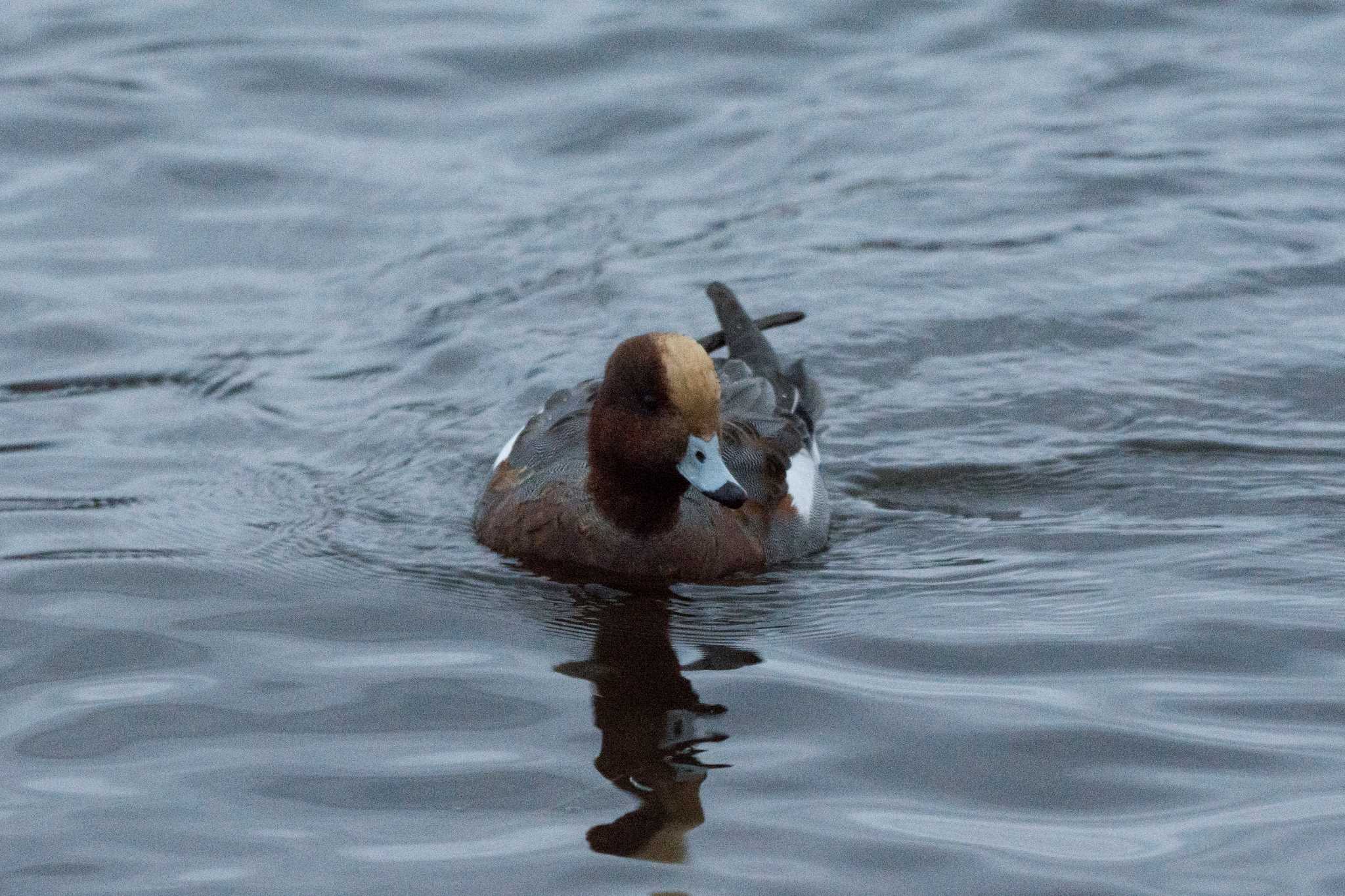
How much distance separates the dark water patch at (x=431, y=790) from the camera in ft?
15.9

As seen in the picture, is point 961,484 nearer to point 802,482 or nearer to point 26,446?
point 802,482

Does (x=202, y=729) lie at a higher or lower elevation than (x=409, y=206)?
lower

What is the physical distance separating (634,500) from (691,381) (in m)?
0.63

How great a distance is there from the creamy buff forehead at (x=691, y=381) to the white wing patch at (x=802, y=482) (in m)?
0.94

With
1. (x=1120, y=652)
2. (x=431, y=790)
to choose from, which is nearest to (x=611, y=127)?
(x=1120, y=652)

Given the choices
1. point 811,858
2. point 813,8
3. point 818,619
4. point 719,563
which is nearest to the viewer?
point 811,858

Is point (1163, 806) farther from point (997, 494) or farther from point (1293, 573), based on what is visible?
point (997, 494)

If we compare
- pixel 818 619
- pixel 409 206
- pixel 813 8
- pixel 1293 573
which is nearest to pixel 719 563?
pixel 818 619

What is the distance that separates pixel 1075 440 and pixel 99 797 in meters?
4.53

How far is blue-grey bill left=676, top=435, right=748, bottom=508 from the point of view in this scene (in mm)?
6230

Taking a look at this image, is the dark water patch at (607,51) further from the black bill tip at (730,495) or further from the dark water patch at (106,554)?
the black bill tip at (730,495)

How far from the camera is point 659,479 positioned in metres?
6.60

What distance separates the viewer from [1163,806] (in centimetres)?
481

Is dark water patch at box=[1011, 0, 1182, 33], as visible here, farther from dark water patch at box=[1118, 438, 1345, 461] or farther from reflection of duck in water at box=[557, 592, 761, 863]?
reflection of duck in water at box=[557, 592, 761, 863]
